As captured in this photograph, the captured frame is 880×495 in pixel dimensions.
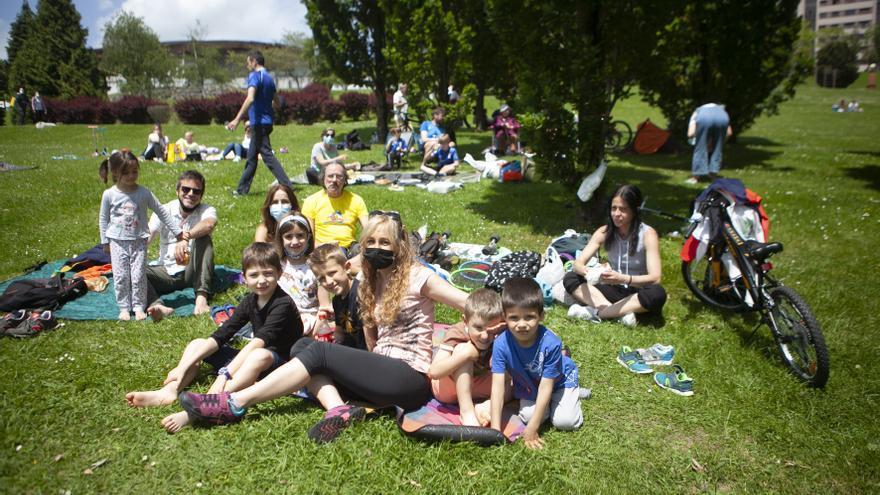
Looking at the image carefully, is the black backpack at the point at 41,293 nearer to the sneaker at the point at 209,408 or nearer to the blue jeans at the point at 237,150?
the sneaker at the point at 209,408

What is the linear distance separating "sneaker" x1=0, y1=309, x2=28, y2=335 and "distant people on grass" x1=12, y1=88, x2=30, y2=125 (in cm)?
2949

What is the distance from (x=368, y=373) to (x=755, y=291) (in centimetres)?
348

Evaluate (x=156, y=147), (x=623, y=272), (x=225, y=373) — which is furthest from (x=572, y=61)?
(x=156, y=147)

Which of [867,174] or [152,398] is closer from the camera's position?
[152,398]

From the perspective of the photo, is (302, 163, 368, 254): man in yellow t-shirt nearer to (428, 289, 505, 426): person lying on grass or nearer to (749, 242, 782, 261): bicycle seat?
(428, 289, 505, 426): person lying on grass

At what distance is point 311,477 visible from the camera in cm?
287

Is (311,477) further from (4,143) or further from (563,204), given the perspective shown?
(4,143)

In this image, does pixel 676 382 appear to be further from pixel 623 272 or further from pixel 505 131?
pixel 505 131

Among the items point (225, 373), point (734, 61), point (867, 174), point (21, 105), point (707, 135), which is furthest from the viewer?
point (21, 105)

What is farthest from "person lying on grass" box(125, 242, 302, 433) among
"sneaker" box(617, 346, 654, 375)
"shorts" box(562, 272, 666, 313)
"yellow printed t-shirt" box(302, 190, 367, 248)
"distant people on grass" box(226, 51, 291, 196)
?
"distant people on grass" box(226, 51, 291, 196)

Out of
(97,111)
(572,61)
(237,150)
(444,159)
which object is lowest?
(444,159)

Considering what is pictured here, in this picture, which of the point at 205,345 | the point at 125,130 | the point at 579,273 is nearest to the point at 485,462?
the point at 205,345

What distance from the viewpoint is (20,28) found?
38.3m

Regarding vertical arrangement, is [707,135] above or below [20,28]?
below
